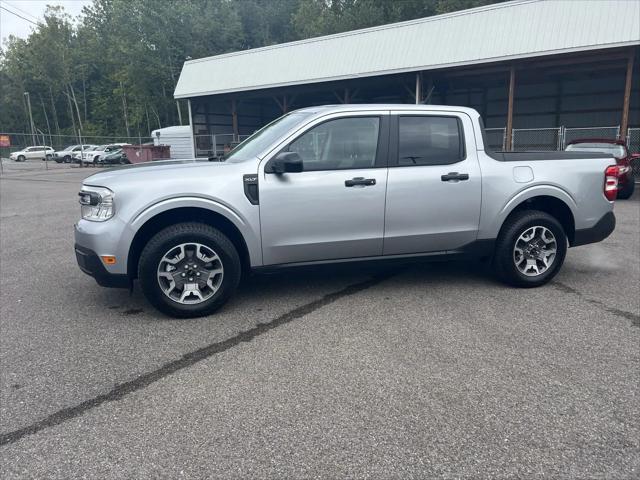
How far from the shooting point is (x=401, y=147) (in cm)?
494

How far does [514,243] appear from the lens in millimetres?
5246

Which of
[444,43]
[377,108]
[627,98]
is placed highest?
[444,43]

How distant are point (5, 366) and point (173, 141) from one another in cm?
3343

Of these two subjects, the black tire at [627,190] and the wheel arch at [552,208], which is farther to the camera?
the black tire at [627,190]

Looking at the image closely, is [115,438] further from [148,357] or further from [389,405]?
[389,405]

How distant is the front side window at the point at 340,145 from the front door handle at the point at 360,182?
147mm

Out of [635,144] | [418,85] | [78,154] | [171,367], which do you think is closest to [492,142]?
[418,85]

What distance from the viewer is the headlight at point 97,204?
14.2ft

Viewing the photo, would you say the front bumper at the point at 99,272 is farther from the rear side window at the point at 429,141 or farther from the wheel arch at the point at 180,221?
the rear side window at the point at 429,141

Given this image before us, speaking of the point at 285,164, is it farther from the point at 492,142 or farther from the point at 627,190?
the point at 492,142

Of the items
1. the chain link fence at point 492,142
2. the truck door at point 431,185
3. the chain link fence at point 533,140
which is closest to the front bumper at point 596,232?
the truck door at point 431,185

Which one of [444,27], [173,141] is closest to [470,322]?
[444,27]

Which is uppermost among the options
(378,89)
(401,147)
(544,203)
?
(378,89)

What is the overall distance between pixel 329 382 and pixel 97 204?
2634 mm
